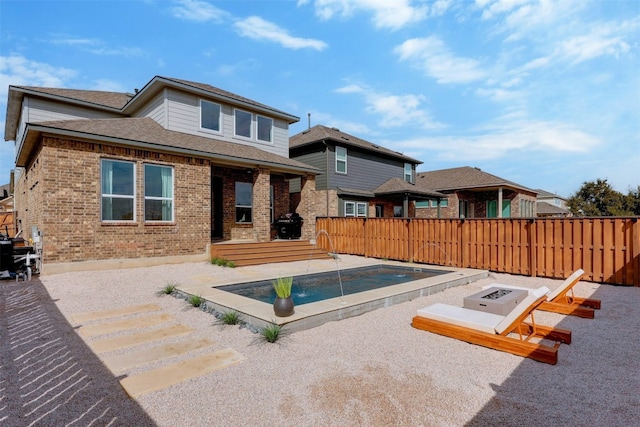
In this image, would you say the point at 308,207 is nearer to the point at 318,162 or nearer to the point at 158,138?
the point at 318,162

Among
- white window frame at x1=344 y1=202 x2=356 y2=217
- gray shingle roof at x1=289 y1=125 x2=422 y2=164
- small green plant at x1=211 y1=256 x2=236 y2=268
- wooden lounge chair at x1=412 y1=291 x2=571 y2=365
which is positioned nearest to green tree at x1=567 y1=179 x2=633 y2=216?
gray shingle roof at x1=289 y1=125 x2=422 y2=164

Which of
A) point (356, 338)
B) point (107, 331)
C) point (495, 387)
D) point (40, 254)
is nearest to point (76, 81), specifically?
point (40, 254)

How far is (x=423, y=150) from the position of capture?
3008 centimetres

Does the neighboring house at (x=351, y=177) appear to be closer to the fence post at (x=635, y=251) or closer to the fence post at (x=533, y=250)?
the fence post at (x=533, y=250)

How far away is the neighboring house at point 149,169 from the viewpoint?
877 centimetres

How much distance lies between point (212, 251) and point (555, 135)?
68.9 feet

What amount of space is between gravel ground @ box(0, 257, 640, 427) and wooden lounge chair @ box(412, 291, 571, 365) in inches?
4.8

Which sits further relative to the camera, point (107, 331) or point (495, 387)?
point (107, 331)

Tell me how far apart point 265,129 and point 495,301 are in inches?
516

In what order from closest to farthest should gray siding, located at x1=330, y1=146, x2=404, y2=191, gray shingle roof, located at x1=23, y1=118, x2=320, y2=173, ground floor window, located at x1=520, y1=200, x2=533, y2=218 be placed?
gray shingle roof, located at x1=23, y1=118, x2=320, y2=173, gray siding, located at x1=330, y1=146, x2=404, y2=191, ground floor window, located at x1=520, y1=200, x2=533, y2=218

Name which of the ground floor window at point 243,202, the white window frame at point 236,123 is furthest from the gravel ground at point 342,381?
the white window frame at point 236,123

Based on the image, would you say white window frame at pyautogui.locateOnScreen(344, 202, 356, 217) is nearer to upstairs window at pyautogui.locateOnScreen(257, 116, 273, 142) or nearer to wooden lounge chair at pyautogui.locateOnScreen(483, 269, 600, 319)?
upstairs window at pyautogui.locateOnScreen(257, 116, 273, 142)

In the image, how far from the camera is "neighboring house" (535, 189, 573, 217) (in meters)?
39.4

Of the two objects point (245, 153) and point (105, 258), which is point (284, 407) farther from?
point (245, 153)
